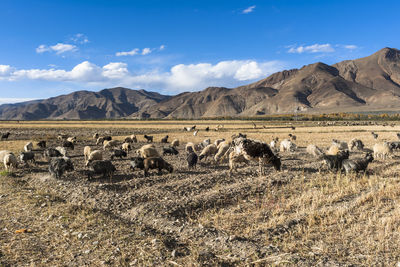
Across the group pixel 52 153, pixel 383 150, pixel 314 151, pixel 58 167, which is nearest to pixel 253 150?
pixel 314 151

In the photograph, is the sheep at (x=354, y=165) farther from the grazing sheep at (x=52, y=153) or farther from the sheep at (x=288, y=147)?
the grazing sheep at (x=52, y=153)

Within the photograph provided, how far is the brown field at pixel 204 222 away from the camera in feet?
18.6

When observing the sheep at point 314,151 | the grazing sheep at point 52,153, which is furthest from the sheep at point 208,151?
the grazing sheep at point 52,153

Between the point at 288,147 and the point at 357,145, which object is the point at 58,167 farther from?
the point at 357,145

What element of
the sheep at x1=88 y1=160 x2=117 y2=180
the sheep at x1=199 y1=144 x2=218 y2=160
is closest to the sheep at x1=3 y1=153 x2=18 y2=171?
the sheep at x1=88 y1=160 x2=117 y2=180

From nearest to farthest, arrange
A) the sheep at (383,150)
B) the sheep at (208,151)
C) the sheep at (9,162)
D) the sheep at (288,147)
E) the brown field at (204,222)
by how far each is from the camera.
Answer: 1. the brown field at (204,222)
2. the sheep at (9,162)
3. the sheep at (383,150)
4. the sheep at (208,151)
5. the sheep at (288,147)

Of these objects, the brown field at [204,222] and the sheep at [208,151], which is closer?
the brown field at [204,222]

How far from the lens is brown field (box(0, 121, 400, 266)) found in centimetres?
566

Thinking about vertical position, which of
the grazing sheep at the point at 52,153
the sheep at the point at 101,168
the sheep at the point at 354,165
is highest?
the grazing sheep at the point at 52,153

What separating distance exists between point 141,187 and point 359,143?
67.4 feet

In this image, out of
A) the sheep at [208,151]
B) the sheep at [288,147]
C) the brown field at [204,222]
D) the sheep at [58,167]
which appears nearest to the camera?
the brown field at [204,222]

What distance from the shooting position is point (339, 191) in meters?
9.77

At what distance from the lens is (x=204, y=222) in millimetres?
7520

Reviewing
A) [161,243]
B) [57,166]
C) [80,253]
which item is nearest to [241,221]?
[161,243]
